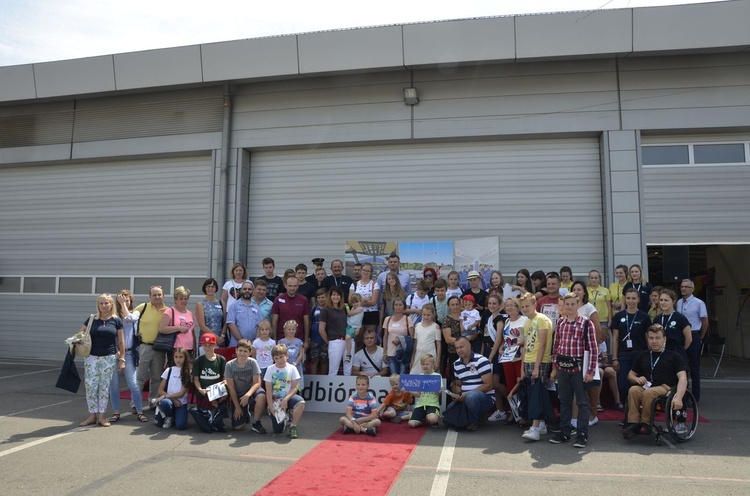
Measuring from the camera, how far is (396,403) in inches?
296

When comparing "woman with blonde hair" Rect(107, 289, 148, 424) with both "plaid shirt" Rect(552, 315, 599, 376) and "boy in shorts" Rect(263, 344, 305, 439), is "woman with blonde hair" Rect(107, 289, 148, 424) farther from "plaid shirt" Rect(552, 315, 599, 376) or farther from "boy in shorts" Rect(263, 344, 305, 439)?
"plaid shirt" Rect(552, 315, 599, 376)

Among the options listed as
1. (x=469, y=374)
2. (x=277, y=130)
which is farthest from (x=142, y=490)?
(x=277, y=130)

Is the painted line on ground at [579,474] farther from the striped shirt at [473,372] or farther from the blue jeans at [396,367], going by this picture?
the blue jeans at [396,367]

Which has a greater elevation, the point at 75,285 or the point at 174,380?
the point at 75,285

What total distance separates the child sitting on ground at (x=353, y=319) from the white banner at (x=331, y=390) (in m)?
0.62

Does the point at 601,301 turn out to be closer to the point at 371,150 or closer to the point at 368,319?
the point at 368,319

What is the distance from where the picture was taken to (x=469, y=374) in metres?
7.25

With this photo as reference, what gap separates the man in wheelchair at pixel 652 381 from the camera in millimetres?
6320

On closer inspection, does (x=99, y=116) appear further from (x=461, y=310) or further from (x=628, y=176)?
(x=628, y=176)

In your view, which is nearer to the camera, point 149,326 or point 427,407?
point 427,407

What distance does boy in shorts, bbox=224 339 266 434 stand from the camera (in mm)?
6934

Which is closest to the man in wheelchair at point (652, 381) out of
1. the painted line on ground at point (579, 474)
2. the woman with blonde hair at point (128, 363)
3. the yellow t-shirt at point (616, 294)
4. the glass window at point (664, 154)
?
the painted line on ground at point (579, 474)

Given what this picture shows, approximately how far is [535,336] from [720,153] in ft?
→ 23.9

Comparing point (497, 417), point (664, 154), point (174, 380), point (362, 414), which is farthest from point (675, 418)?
point (664, 154)
